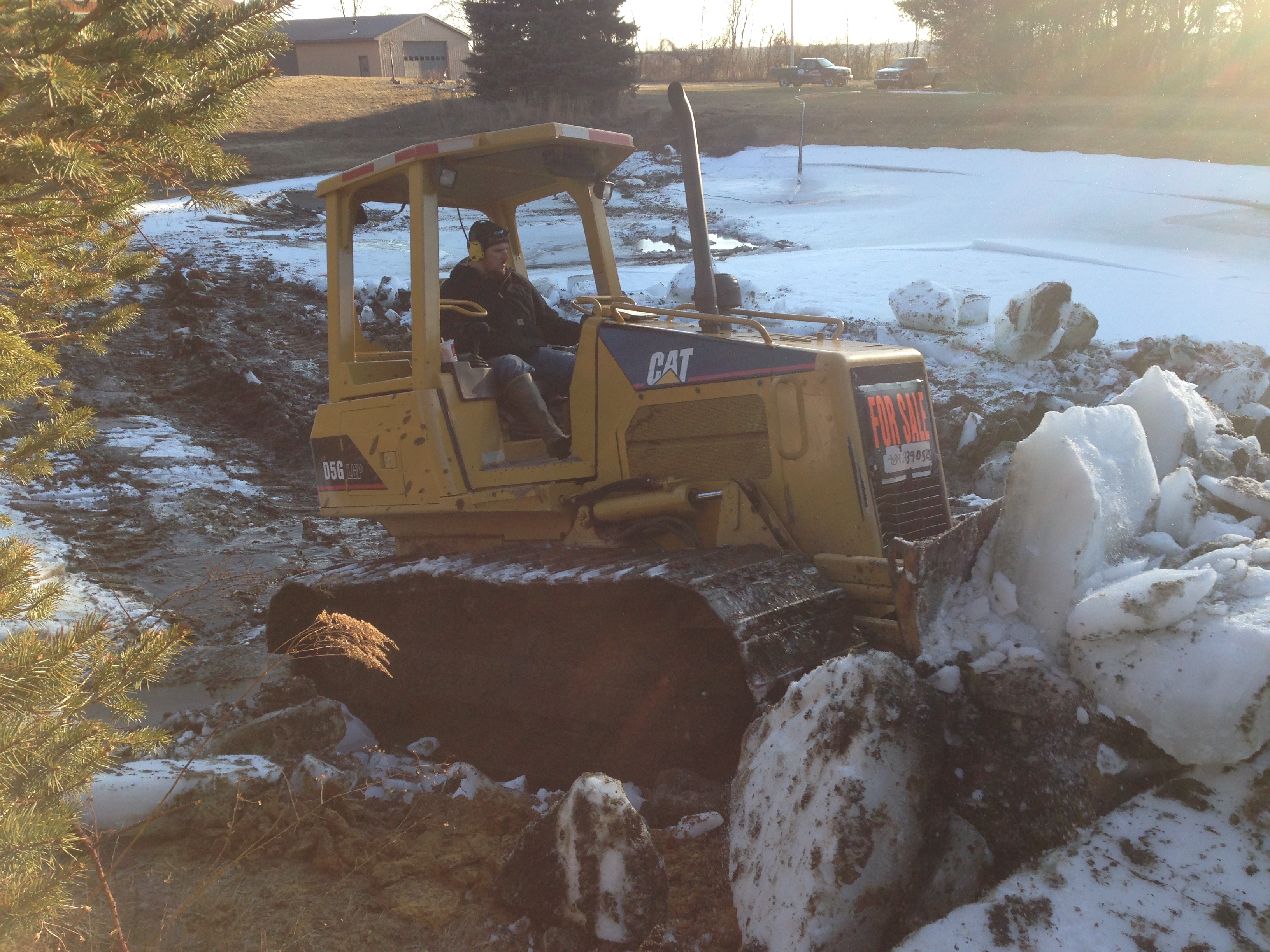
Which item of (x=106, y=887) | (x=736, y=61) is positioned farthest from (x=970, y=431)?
(x=736, y=61)

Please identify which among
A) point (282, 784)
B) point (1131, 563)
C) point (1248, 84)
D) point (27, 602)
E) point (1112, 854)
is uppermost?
point (1248, 84)

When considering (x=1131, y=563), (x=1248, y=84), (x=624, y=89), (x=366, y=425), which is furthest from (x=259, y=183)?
(x=1248, y=84)

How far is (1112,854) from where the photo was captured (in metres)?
2.69

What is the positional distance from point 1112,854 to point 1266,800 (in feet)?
1.40

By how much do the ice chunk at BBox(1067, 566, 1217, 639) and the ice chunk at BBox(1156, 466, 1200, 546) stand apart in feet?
2.24

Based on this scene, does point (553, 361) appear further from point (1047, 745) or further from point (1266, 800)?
point (1266, 800)

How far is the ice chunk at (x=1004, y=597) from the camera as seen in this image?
350 cm

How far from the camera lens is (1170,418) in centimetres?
437

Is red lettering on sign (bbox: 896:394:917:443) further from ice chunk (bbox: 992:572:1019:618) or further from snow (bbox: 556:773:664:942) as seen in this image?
snow (bbox: 556:773:664:942)

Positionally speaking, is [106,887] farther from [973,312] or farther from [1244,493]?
[973,312]


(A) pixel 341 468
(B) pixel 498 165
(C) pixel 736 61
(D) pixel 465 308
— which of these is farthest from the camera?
(C) pixel 736 61

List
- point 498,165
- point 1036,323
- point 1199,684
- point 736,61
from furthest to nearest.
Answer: point 736,61
point 1036,323
point 498,165
point 1199,684

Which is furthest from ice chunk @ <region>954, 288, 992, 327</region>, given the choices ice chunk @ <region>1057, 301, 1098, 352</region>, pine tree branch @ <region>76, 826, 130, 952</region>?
pine tree branch @ <region>76, 826, 130, 952</region>

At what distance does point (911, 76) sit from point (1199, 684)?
34856 millimetres
